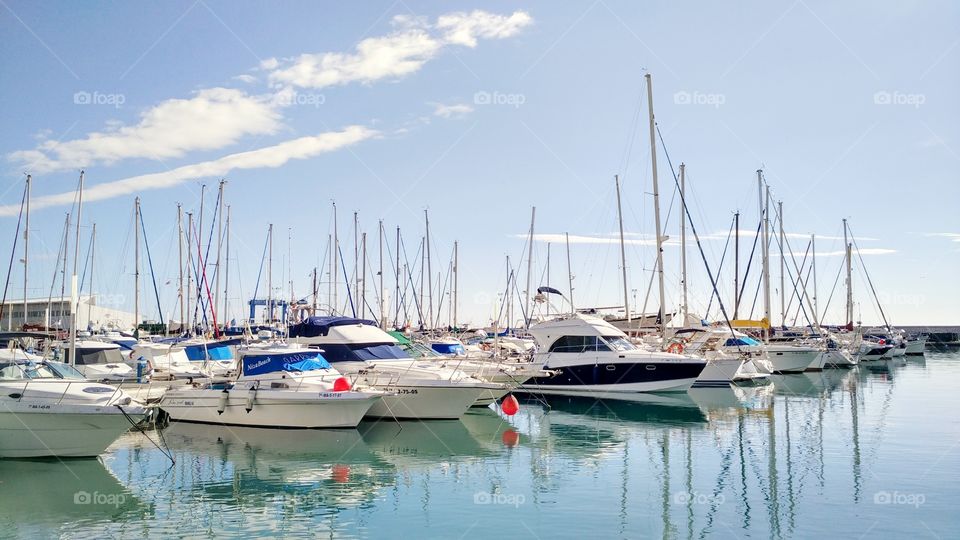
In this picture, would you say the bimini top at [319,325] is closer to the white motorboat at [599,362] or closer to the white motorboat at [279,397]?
the white motorboat at [279,397]

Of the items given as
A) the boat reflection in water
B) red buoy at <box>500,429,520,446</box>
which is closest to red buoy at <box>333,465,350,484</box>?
the boat reflection in water

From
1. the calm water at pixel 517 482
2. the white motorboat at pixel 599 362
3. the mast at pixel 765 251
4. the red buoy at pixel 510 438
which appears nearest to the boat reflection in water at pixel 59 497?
the calm water at pixel 517 482

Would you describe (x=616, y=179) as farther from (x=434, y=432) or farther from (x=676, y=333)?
(x=434, y=432)

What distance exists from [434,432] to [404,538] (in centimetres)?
1007

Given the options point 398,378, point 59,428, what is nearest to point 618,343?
point 398,378

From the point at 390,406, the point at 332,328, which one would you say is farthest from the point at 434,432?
the point at 332,328

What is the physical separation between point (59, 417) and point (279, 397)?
5889mm

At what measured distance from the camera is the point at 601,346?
29328mm

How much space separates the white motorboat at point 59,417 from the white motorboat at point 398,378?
7.98m

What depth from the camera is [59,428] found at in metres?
15.7

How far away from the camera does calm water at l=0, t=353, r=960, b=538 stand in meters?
12.0

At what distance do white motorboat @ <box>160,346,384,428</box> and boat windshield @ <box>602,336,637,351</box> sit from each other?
1184 cm

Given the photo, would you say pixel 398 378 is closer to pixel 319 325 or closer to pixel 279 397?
pixel 279 397

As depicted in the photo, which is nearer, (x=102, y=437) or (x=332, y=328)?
(x=102, y=437)
